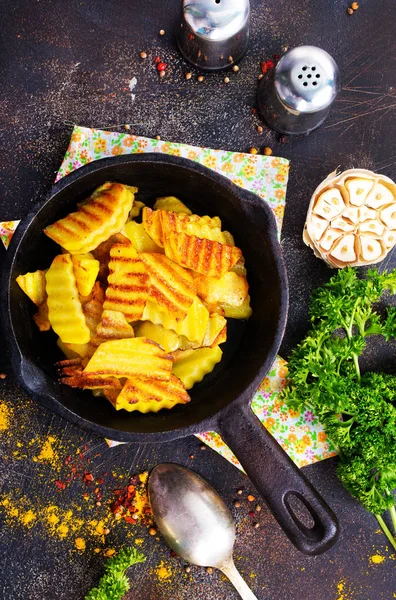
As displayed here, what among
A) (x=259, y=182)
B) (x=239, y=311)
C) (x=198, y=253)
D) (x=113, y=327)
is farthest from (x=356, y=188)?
(x=113, y=327)

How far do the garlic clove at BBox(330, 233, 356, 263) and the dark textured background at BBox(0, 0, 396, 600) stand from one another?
0.12m

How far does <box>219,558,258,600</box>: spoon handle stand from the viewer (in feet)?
9.46

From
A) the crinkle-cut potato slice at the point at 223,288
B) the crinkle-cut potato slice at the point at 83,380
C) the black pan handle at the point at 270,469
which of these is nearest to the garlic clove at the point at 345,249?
the crinkle-cut potato slice at the point at 223,288

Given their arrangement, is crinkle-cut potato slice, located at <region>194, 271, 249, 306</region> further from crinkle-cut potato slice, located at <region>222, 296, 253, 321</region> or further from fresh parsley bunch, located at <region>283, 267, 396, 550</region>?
fresh parsley bunch, located at <region>283, 267, 396, 550</region>

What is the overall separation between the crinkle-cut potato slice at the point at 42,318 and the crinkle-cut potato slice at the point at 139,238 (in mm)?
424

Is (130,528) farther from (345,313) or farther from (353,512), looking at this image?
(345,313)

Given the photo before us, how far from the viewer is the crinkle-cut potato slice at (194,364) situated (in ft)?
8.39

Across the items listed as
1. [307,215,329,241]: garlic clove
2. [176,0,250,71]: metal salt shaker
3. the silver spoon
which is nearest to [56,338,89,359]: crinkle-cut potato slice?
the silver spoon

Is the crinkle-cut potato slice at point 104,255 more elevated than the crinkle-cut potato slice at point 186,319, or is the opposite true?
the crinkle-cut potato slice at point 104,255

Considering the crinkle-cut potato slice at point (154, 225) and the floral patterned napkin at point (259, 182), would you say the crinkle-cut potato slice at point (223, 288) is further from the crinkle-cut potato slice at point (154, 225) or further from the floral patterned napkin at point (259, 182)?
the floral patterned napkin at point (259, 182)

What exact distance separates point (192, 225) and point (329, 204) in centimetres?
74

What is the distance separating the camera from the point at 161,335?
2447 mm

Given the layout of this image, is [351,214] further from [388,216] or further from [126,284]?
[126,284]

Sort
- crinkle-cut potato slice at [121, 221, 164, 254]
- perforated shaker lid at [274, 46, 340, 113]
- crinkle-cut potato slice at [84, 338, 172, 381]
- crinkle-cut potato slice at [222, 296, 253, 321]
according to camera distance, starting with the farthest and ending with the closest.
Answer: perforated shaker lid at [274, 46, 340, 113] → crinkle-cut potato slice at [222, 296, 253, 321] → crinkle-cut potato slice at [121, 221, 164, 254] → crinkle-cut potato slice at [84, 338, 172, 381]
